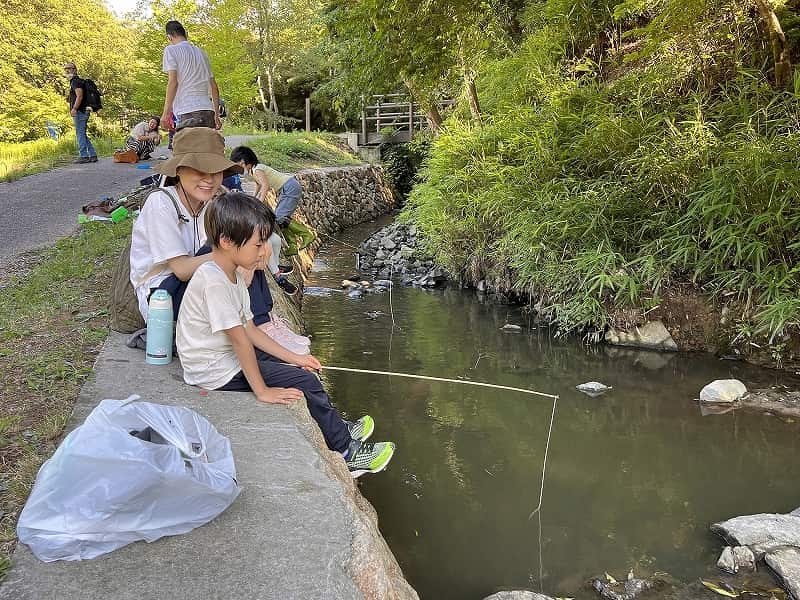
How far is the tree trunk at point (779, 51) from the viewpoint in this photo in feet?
20.4

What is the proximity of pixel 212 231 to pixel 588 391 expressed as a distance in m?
3.80

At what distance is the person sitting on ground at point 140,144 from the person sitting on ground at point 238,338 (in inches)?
426

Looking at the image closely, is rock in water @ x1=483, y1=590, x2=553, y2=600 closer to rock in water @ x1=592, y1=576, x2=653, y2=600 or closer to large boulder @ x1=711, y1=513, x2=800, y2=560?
rock in water @ x1=592, y1=576, x2=653, y2=600

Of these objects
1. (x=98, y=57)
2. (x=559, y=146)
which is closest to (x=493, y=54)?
(x=559, y=146)

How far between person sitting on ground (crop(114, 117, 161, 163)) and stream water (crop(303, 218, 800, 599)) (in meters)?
7.82

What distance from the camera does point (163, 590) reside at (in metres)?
1.81

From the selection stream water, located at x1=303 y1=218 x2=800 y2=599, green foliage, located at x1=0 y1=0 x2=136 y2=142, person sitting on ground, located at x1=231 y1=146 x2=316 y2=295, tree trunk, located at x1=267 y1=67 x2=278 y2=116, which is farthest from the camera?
tree trunk, located at x1=267 y1=67 x2=278 y2=116

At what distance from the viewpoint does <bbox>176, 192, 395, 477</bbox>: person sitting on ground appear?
9.66 ft

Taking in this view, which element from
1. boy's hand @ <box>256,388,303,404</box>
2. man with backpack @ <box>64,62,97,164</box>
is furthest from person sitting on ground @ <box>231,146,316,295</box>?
man with backpack @ <box>64,62,97,164</box>

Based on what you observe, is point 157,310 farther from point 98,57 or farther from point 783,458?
point 98,57

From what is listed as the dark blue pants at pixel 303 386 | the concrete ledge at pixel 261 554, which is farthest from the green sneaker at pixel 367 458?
the concrete ledge at pixel 261 554

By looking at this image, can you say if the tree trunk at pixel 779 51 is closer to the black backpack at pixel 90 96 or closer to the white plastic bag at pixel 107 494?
the white plastic bag at pixel 107 494

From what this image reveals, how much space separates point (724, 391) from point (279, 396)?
12.8 ft

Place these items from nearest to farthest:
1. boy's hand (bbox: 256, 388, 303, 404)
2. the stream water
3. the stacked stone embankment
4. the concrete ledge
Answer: the concrete ledge, boy's hand (bbox: 256, 388, 303, 404), the stream water, the stacked stone embankment
